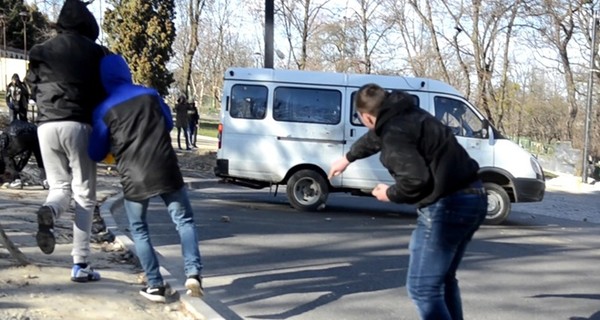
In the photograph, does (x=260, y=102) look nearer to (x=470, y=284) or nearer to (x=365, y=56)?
(x=470, y=284)

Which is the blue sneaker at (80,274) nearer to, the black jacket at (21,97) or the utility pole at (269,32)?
the black jacket at (21,97)

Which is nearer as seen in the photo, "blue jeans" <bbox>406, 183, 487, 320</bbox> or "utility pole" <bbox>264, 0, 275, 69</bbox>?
"blue jeans" <bbox>406, 183, 487, 320</bbox>

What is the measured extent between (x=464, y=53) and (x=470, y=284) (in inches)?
1244

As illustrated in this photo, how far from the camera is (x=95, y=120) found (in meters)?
5.40

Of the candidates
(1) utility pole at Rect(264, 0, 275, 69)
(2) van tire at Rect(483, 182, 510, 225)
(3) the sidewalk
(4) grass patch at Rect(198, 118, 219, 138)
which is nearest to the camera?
(3) the sidewalk

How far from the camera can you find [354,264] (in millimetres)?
8156

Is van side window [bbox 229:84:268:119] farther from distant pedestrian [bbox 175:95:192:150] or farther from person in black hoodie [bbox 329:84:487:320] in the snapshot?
distant pedestrian [bbox 175:95:192:150]

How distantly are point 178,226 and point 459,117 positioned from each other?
27.1ft

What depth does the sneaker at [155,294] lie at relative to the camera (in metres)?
5.51

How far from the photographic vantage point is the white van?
12.8 m

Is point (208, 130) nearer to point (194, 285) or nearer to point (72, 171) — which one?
point (72, 171)

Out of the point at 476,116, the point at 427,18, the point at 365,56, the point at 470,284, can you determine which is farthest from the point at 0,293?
the point at 365,56

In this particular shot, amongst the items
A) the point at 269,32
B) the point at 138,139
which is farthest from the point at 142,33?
the point at 138,139

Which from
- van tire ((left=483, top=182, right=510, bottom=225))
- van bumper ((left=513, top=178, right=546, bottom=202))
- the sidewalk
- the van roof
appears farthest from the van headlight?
the sidewalk
